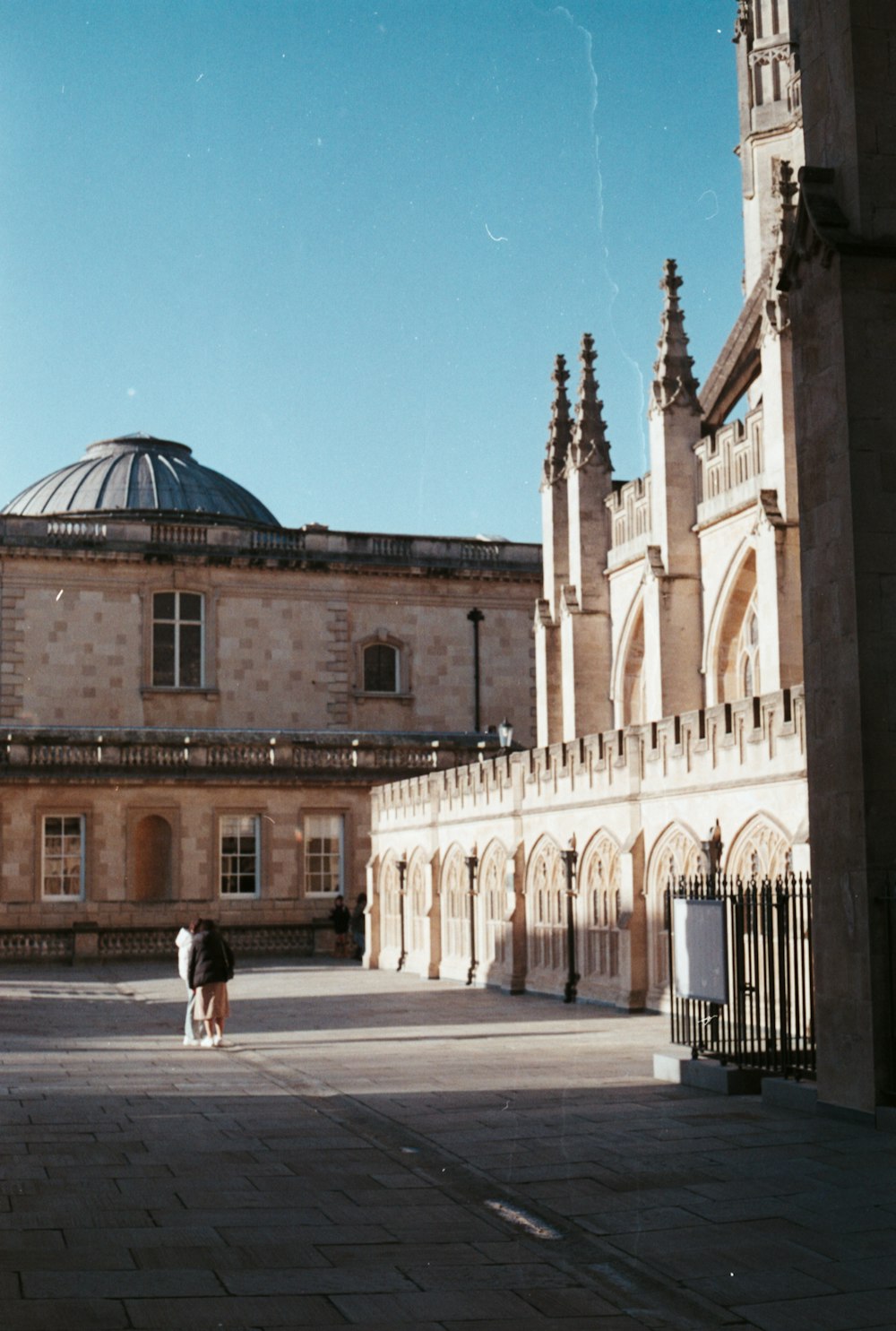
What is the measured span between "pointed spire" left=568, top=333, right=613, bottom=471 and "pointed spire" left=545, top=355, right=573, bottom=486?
1.12 meters

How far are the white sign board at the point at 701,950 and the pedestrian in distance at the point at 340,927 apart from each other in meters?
24.1

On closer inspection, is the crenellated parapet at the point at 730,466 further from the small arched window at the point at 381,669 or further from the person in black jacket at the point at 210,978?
the small arched window at the point at 381,669

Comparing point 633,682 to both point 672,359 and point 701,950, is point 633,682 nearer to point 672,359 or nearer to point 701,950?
point 672,359

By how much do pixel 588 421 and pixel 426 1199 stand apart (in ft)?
94.1

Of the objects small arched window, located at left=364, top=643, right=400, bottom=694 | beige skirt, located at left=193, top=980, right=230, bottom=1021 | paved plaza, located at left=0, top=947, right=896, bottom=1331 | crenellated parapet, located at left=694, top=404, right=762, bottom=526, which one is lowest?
paved plaza, located at left=0, top=947, right=896, bottom=1331

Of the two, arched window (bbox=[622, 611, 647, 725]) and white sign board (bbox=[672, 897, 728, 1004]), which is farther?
arched window (bbox=[622, 611, 647, 725])

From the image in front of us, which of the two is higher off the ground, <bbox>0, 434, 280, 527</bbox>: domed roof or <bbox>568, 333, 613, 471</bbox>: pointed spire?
<bbox>0, 434, 280, 527</bbox>: domed roof

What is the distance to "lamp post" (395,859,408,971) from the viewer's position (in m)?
33.3

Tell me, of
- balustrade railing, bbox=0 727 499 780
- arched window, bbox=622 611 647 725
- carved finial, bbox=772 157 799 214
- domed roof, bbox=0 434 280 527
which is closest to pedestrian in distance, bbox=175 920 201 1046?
carved finial, bbox=772 157 799 214

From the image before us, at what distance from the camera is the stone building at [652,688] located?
21.7 m

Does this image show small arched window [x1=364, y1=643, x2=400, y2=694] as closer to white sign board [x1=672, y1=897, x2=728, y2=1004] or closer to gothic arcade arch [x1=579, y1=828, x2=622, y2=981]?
gothic arcade arch [x1=579, y1=828, x2=622, y2=981]

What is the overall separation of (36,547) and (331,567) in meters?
8.22

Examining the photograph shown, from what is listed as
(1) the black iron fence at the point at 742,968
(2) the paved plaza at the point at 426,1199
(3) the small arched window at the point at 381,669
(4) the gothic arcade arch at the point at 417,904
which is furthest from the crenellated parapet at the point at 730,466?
(3) the small arched window at the point at 381,669

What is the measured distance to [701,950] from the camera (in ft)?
43.8
